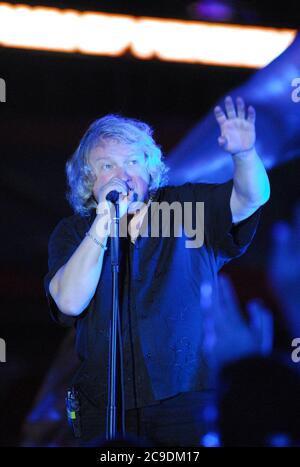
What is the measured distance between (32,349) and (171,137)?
1038 mm

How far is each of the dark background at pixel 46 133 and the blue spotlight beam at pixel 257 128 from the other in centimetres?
5

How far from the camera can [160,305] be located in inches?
64.9

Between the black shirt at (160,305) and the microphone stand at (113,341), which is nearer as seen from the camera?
the microphone stand at (113,341)

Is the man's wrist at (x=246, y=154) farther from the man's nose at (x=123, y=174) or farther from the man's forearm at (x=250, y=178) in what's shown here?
the man's nose at (x=123, y=174)

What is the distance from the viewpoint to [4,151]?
2605 mm

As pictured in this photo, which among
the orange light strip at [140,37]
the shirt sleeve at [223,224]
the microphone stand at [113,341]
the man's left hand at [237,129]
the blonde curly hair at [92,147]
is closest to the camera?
the microphone stand at [113,341]

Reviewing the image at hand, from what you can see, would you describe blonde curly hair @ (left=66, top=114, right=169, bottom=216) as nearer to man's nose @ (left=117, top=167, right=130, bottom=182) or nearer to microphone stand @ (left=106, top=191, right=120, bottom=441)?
man's nose @ (left=117, top=167, right=130, bottom=182)

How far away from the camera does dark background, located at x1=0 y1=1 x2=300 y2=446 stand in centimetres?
258


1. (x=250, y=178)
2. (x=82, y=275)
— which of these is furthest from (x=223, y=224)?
(x=82, y=275)

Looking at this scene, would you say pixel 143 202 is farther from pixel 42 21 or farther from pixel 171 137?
pixel 42 21


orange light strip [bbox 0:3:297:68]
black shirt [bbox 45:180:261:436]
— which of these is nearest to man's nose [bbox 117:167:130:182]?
black shirt [bbox 45:180:261:436]

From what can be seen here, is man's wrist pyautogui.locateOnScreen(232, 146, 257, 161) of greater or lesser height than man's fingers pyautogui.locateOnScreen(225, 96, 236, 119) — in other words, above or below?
below

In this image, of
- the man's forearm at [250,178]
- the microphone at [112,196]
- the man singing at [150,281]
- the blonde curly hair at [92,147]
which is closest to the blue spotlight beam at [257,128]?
the blonde curly hair at [92,147]

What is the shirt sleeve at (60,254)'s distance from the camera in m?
1.72
